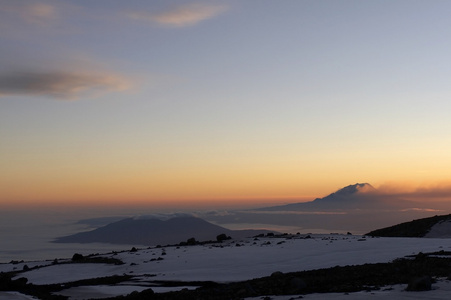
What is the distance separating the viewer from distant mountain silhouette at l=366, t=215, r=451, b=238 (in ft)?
163

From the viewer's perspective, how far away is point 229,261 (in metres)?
34.0

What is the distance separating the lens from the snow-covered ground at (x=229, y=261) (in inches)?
1102

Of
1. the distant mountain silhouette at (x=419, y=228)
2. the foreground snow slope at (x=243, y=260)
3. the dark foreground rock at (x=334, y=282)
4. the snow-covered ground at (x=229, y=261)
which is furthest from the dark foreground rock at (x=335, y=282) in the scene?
the distant mountain silhouette at (x=419, y=228)

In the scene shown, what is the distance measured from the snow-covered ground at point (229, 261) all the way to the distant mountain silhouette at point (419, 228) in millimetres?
13758

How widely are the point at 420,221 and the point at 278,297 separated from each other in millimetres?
40770

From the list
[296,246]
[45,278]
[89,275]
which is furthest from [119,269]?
[296,246]

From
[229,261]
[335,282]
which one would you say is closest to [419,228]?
[229,261]

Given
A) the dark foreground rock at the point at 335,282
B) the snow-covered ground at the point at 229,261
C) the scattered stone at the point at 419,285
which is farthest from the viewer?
the snow-covered ground at the point at 229,261

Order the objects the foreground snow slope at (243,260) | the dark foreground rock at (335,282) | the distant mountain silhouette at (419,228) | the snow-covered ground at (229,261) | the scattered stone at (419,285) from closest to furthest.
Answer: the scattered stone at (419,285), the dark foreground rock at (335,282), the snow-covered ground at (229,261), the foreground snow slope at (243,260), the distant mountain silhouette at (419,228)

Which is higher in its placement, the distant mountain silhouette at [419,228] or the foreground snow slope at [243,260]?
the distant mountain silhouette at [419,228]

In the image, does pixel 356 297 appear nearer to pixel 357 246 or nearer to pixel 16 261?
pixel 357 246

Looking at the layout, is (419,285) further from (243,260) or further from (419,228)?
(419,228)

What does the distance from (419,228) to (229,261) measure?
26860 millimetres

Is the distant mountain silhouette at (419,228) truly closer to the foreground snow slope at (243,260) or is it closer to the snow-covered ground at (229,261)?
the foreground snow slope at (243,260)
